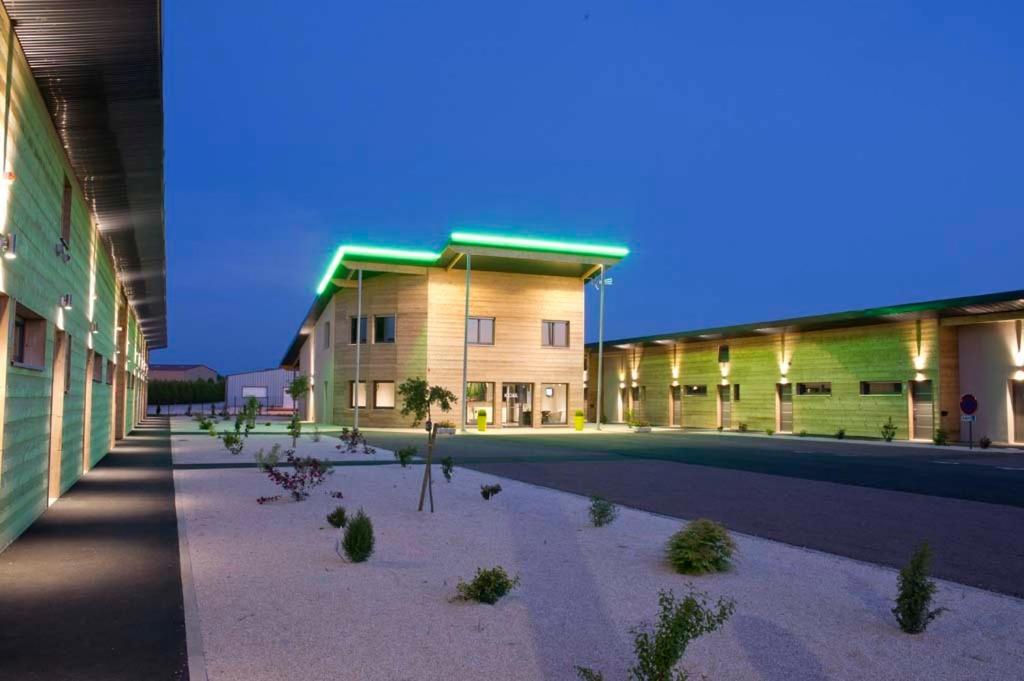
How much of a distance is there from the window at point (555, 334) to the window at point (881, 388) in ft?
48.2

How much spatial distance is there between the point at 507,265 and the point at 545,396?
7101 mm

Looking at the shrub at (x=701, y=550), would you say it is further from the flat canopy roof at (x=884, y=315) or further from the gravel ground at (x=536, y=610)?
the flat canopy roof at (x=884, y=315)

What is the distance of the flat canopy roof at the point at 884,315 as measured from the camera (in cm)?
2677

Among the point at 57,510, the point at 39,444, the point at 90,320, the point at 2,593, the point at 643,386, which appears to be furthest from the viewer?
the point at 643,386

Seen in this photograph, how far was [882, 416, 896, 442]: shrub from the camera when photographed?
3100cm

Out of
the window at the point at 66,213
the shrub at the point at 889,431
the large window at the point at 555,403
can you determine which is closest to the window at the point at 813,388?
the shrub at the point at 889,431

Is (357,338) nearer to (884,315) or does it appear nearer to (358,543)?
(884,315)

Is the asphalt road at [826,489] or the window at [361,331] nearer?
the asphalt road at [826,489]

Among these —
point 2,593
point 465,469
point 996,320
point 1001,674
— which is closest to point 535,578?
point 1001,674

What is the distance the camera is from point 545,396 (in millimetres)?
40906

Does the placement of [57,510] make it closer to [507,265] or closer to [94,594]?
[94,594]

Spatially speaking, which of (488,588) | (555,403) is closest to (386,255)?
(555,403)

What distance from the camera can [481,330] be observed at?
39969 mm

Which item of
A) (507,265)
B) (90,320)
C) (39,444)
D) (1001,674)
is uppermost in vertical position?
(507,265)
